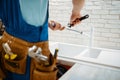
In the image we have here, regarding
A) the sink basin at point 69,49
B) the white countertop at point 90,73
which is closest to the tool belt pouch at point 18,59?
the white countertop at point 90,73

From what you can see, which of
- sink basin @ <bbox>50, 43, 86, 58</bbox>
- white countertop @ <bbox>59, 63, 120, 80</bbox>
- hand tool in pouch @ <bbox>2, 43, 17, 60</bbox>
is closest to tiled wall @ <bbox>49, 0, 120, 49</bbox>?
sink basin @ <bbox>50, 43, 86, 58</bbox>

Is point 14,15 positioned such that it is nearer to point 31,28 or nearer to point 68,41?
point 31,28

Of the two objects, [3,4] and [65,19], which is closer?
[3,4]

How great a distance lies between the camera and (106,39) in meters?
1.81

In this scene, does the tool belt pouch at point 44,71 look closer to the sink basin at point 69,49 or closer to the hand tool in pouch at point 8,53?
the hand tool in pouch at point 8,53

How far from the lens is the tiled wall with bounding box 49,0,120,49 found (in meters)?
1.73

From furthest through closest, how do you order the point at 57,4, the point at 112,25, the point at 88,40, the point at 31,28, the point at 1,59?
the point at 57,4 < the point at 88,40 < the point at 112,25 < the point at 1,59 < the point at 31,28

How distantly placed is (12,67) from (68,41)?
1135 mm

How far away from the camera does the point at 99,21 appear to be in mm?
1806

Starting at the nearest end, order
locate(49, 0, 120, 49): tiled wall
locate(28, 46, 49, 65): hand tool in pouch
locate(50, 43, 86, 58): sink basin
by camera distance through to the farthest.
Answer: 1. locate(28, 46, 49, 65): hand tool in pouch
2. locate(49, 0, 120, 49): tiled wall
3. locate(50, 43, 86, 58): sink basin

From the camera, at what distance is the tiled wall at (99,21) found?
1729 millimetres

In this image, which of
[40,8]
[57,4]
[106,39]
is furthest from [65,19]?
[40,8]

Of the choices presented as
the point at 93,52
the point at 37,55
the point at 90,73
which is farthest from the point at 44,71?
the point at 93,52

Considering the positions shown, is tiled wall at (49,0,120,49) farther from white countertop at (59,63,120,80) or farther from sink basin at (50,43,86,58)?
white countertop at (59,63,120,80)
